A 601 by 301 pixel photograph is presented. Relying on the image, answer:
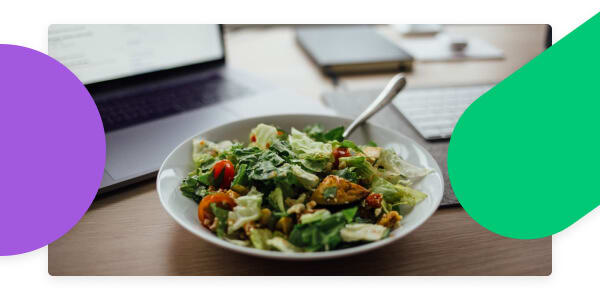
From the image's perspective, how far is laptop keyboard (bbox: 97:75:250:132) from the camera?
1.30 metres

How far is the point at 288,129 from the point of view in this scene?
1.12 m

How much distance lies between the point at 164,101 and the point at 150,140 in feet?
0.92

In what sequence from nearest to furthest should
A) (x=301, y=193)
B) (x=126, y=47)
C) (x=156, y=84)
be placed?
1. (x=301, y=193)
2. (x=126, y=47)
3. (x=156, y=84)

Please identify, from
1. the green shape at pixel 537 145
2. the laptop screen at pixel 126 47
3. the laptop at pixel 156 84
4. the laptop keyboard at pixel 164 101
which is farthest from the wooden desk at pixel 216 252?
the laptop screen at pixel 126 47

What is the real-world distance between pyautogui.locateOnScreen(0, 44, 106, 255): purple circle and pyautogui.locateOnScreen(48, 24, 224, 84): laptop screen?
614mm

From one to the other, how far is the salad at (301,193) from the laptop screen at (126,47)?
623 mm

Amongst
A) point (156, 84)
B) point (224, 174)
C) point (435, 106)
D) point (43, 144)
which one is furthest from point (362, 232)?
point (156, 84)

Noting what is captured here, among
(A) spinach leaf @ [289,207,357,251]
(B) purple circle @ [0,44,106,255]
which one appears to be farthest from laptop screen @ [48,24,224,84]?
(A) spinach leaf @ [289,207,357,251]

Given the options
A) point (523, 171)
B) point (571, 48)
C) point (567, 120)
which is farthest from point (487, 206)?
point (571, 48)

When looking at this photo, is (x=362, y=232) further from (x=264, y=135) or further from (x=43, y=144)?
(x=43, y=144)

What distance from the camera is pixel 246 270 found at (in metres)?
0.78

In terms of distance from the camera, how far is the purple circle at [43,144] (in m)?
0.74

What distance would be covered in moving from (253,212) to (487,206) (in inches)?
16.9

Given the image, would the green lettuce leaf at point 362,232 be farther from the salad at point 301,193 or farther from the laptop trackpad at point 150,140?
the laptop trackpad at point 150,140
